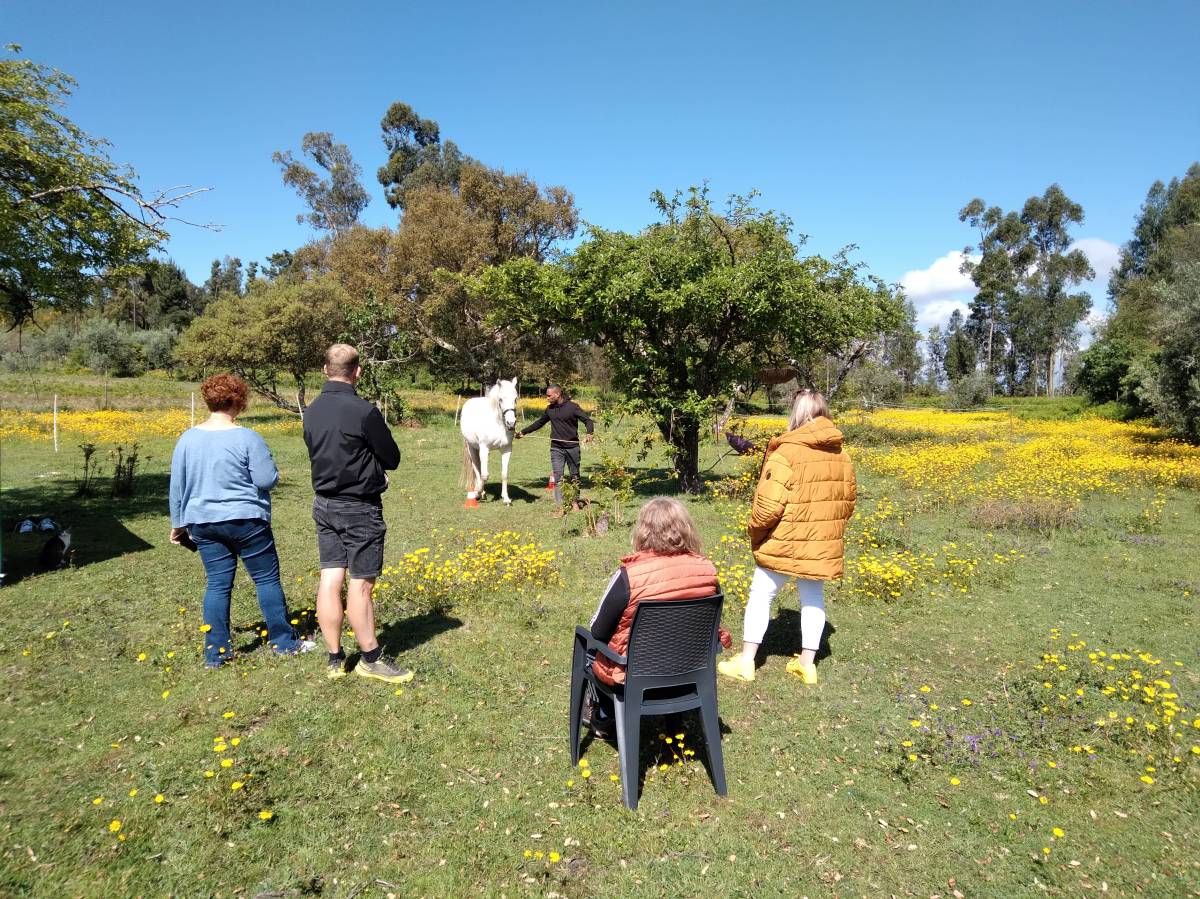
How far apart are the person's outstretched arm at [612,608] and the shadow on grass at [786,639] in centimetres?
237

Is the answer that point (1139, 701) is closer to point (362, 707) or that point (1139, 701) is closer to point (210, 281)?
point (362, 707)

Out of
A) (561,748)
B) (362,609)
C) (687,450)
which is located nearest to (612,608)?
(561,748)

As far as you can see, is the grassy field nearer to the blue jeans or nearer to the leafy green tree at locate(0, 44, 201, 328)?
the blue jeans

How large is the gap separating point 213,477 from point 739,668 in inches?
162

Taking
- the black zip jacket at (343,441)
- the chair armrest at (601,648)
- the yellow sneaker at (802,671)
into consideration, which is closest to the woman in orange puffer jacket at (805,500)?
the yellow sneaker at (802,671)

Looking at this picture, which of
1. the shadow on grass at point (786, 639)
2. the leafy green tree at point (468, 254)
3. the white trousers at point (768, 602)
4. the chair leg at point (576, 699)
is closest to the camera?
the chair leg at point (576, 699)

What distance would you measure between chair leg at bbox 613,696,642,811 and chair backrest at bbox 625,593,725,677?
22cm

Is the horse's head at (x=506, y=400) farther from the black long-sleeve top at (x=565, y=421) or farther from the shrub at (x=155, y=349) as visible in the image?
the shrub at (x=155, y=349)

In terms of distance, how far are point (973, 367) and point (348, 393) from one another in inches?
2779

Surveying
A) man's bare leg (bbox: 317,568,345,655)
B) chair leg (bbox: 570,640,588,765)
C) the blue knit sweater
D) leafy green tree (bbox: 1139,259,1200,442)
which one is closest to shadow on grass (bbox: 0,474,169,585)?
the blue knit sweater

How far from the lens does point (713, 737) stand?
146 inches

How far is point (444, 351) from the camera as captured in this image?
3494 cm

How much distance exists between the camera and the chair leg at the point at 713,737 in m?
3.67

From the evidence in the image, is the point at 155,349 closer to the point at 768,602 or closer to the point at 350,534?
the point at 350,534
